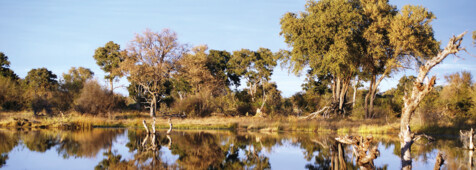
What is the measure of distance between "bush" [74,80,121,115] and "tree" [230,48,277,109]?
22039 millimetres

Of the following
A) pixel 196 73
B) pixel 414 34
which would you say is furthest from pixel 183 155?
pixel 196 73

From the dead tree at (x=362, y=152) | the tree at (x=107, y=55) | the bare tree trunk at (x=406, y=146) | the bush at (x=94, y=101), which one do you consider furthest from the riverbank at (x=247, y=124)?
the tree at (x=107, y=55)

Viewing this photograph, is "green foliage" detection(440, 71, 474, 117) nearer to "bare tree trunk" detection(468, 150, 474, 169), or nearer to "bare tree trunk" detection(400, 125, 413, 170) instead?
"bare tree trunk" detection(468, 150, 474, 169)

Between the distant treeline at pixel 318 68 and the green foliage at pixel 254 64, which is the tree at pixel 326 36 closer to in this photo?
the distant treeline at pixel 318 68

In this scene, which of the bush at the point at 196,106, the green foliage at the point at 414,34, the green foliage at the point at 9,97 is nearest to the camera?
the green foliage at the point at 414,34

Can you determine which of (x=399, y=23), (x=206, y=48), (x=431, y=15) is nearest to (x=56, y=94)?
(x=206, y=48)

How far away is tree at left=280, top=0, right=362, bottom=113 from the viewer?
34.1 metres

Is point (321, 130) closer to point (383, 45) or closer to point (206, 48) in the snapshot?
point (383, 45)

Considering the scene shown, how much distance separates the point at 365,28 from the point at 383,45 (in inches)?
91.4

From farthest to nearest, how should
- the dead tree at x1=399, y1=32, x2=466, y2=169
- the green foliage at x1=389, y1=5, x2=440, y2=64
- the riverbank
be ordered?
the green foliage at x1=389, y1=5, x2=440, y2=64 → the riverbank → the dead tree at x1=399, y1=32, x2=466, y2=169

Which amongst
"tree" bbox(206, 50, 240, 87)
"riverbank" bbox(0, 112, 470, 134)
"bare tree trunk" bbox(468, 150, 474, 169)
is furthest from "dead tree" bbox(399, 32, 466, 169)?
"tree" bbox(206, 50, 240, 87)

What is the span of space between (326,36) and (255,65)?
23418mm

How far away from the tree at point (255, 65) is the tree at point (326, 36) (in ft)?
61.9

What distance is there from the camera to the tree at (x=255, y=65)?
5719cm
